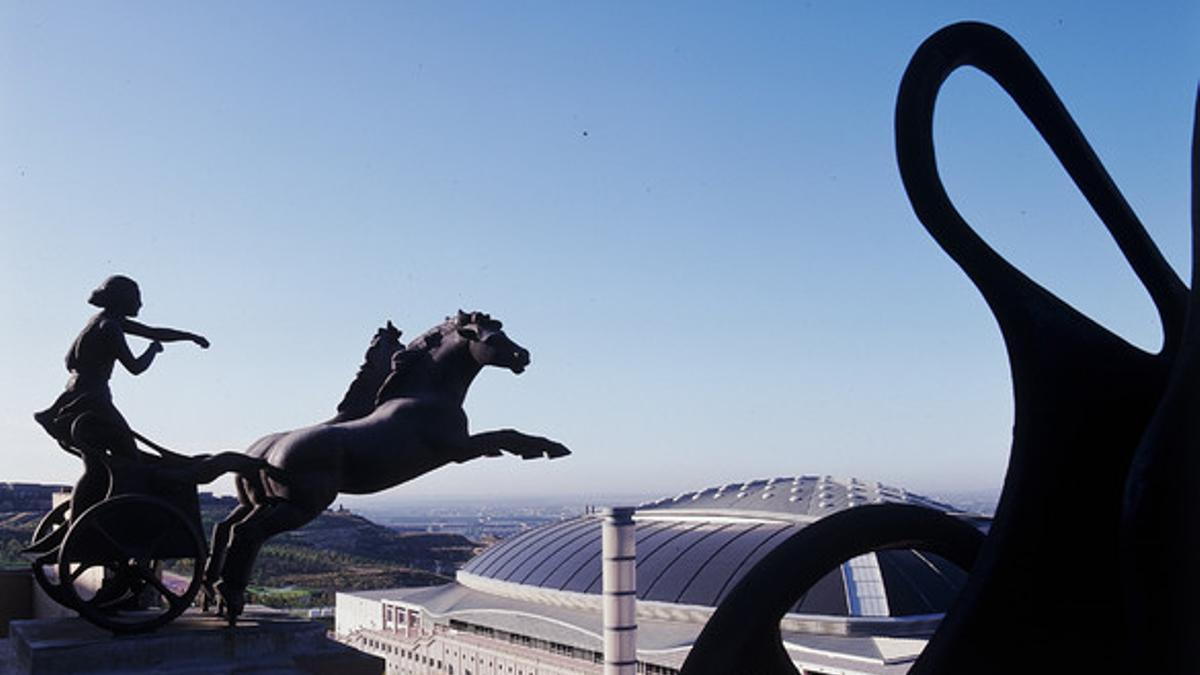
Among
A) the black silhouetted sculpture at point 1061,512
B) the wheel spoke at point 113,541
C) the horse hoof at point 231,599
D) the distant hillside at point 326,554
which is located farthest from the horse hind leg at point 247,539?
the distant hillside at point 326,554

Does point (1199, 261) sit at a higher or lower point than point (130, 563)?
higher

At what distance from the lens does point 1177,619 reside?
290 cm

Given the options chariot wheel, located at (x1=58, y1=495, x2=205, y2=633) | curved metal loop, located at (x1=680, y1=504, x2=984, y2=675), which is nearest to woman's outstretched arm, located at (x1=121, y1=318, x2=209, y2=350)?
chariot wheel, located at (x1=58, y1=495, x2=205, y2=633)

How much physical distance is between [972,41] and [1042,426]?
1.34 m

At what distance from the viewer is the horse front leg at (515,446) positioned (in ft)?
23.2

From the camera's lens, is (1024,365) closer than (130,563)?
Yes

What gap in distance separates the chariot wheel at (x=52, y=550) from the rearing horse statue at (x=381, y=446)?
84 centimetres

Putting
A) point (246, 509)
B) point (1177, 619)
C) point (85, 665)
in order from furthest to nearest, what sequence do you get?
point (246, 509), point (85, 665), point (1177, 619)

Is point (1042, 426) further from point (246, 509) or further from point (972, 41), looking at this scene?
point (246, 509)

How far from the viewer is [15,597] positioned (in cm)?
1100

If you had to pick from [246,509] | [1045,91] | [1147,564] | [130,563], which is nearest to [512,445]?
[246,509]

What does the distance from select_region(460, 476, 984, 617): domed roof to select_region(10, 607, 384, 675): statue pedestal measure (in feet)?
45.2

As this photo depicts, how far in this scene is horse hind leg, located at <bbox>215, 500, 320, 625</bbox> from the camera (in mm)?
6539

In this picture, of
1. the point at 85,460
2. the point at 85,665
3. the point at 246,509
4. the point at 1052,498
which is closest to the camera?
the point at 1052,498
